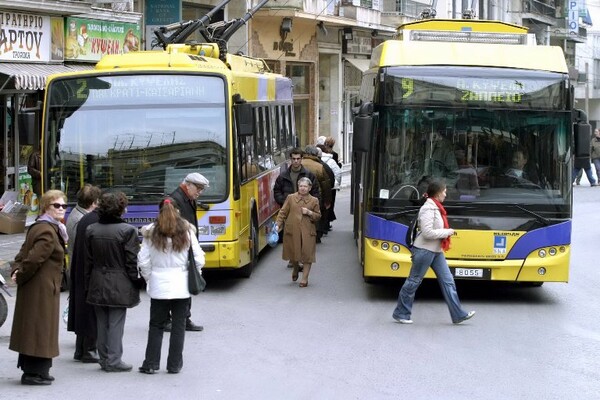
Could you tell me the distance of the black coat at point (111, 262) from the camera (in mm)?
9703

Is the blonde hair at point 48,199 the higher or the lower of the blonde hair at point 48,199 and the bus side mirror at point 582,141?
the lower

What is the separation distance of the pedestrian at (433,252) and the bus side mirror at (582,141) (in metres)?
2.24

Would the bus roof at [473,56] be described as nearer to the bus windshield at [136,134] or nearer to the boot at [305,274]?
the bus windshield at [136,134]

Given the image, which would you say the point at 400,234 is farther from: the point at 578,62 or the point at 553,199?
the point at 578,62

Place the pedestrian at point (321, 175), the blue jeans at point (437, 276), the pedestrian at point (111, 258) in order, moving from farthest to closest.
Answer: the pedestrian at point (321, 175)
the blue jeans at point (437, 276)
the pedestrian at point (111, 258)

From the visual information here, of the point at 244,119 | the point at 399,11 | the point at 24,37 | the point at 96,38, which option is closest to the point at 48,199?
the point at 244,119

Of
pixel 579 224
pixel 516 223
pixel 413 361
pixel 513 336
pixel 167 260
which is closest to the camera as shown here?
pixel 167 260

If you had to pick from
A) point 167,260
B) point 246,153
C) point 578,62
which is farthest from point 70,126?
point 578,62

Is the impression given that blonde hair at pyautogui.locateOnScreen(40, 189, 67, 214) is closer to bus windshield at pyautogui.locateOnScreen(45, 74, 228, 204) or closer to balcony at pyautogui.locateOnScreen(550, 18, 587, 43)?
bus windshield at pyautogui.locateOnScreen(45, 74, 228, 204)

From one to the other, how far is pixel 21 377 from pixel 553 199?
691 centimetres

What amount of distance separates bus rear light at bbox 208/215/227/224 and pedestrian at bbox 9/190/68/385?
205 inches

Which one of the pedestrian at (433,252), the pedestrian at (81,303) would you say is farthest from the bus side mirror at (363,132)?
the pedestrian at (81,303)

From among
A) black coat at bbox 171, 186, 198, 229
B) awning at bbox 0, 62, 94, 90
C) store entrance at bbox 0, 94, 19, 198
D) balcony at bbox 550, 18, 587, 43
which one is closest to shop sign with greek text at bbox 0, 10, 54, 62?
awning at bbox 0, 62, 94, 90

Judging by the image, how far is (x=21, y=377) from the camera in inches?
381
